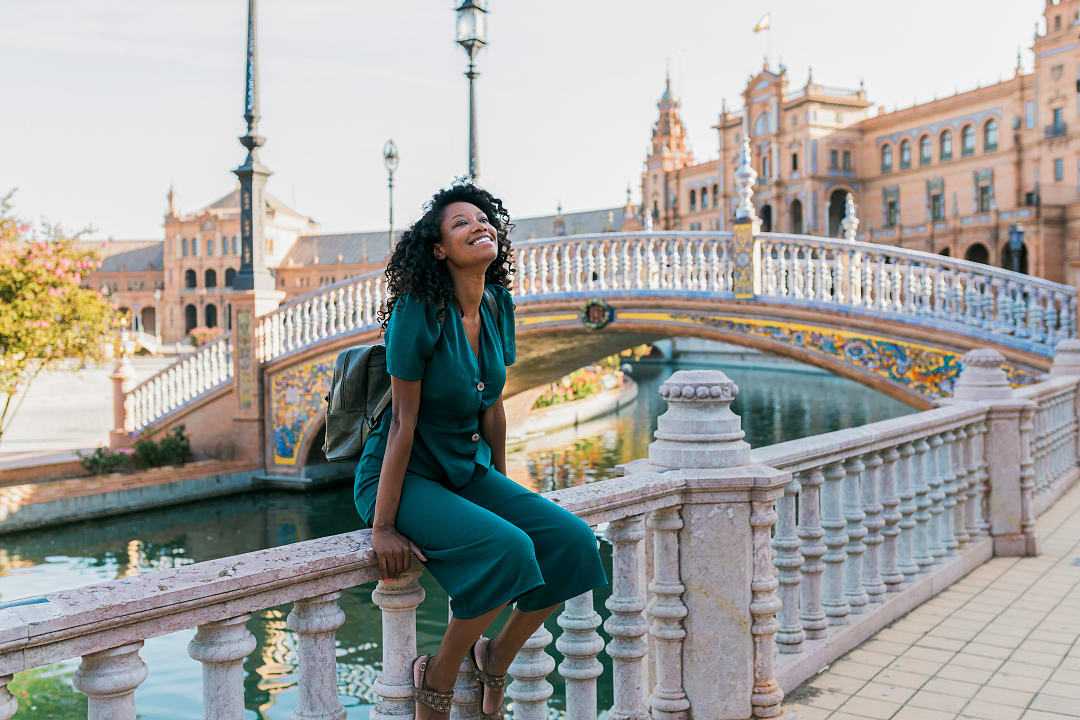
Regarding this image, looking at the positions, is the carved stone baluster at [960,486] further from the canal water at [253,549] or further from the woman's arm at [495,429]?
the woman's arm at [495,429]

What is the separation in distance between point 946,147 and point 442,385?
166ft

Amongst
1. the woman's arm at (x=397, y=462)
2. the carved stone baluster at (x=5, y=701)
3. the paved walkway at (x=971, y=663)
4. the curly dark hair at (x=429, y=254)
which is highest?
the curly dark hair at (x=429, y=254)

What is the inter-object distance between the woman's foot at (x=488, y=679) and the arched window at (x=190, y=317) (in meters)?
87.9

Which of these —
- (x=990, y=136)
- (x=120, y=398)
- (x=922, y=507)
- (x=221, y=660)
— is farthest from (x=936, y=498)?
(x=990, y=136)

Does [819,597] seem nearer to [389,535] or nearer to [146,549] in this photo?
[389,535]

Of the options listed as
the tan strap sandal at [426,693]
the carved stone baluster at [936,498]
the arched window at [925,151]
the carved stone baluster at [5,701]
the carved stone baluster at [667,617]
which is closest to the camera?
the carved stone baluster at [5,701]

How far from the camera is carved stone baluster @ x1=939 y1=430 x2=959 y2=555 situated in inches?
215

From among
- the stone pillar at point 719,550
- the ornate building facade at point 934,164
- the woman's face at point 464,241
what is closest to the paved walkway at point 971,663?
the stone pillar at point 719,550

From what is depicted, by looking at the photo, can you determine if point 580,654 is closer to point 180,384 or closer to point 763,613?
point 763,613

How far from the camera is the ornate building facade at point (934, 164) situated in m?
41.3

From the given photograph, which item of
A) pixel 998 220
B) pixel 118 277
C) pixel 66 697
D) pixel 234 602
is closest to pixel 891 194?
pixel 998 220

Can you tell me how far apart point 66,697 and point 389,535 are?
568cm

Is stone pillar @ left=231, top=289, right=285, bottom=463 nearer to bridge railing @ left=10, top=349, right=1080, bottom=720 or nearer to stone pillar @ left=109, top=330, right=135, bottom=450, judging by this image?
stone pillar @ left=109, top=330, right=135, bottom=450

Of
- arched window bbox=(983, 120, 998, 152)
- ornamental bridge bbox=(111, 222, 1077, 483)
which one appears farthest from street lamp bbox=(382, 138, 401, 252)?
arched window bbox=(983, 120, 998, 152)
